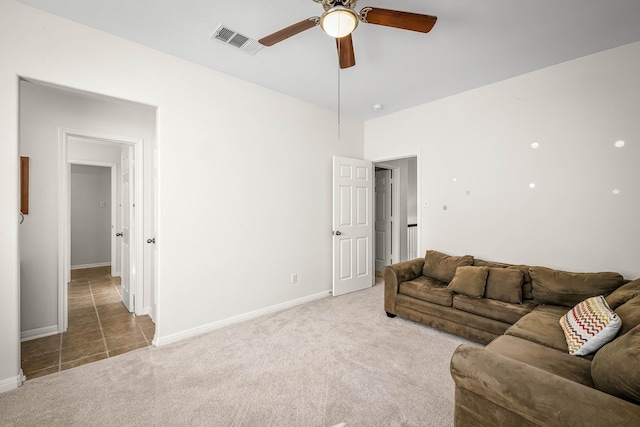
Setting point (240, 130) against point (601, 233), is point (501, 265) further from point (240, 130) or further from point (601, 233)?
point (240, 130)

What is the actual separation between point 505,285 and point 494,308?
27cm

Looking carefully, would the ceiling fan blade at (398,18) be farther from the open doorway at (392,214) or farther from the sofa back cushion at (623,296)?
the open doorway at (392,214)

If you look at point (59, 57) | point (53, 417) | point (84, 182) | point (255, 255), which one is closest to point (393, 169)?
point (255, 255)

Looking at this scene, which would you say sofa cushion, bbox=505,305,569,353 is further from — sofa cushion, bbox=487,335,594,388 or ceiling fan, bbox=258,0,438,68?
ceiling fan, bbox=258,0,438,68

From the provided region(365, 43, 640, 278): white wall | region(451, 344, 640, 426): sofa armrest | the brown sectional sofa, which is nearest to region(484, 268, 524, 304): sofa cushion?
the brown sectional sofa

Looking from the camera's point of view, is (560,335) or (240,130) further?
(240,130)

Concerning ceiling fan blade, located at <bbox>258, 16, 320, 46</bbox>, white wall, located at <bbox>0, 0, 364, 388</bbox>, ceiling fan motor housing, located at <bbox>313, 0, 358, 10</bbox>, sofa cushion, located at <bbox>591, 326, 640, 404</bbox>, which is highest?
ceiling fan motor housing, located at <bbox>313, 0, 358, 10</bbox>

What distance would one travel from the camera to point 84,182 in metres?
6.25

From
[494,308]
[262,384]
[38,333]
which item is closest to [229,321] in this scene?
[262,384]

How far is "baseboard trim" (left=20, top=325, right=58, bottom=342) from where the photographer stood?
2785mm

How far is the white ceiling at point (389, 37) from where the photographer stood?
206 cm

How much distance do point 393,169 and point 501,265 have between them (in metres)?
3.00

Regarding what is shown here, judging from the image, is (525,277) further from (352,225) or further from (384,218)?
(384,218)

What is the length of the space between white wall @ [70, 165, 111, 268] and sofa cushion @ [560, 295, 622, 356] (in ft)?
25.6
